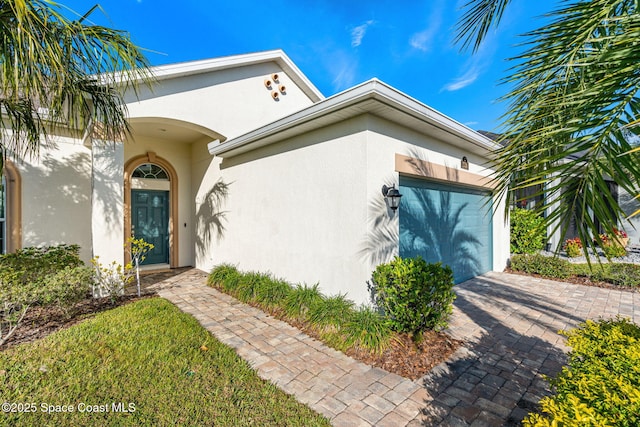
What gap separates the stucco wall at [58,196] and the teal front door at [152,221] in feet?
4.62

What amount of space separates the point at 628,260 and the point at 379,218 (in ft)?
40.9

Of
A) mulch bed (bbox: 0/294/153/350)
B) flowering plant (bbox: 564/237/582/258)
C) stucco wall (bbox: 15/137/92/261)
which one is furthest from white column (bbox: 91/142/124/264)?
flowering plant (bbox: 564/237/582/258)

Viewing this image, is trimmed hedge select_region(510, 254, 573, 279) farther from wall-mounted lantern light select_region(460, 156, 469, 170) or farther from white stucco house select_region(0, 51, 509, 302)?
wall-mounted lantern light select_region(460, 156, 469, 170)

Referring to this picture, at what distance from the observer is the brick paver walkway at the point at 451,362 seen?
120 inches

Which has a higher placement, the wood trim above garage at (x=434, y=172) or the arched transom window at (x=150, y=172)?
the arched transom window at (x=150, y=172)

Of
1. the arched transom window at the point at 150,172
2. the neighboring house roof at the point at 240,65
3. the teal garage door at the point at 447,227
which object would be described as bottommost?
the teal garage door at the point at 447,227

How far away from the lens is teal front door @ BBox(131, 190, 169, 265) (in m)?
9.80

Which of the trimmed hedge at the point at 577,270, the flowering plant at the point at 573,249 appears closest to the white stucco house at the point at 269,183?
the trimmed hedge at the point at 577,270

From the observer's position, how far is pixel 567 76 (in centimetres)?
279

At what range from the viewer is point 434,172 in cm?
641

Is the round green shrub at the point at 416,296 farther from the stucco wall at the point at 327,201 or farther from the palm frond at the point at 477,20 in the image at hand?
the palm frond at the point at 477,20

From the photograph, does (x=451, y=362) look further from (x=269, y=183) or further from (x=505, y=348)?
(x=269, y=183)

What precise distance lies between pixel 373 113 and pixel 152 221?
29.9ft

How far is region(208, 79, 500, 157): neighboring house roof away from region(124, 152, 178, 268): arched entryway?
14.9 ft
